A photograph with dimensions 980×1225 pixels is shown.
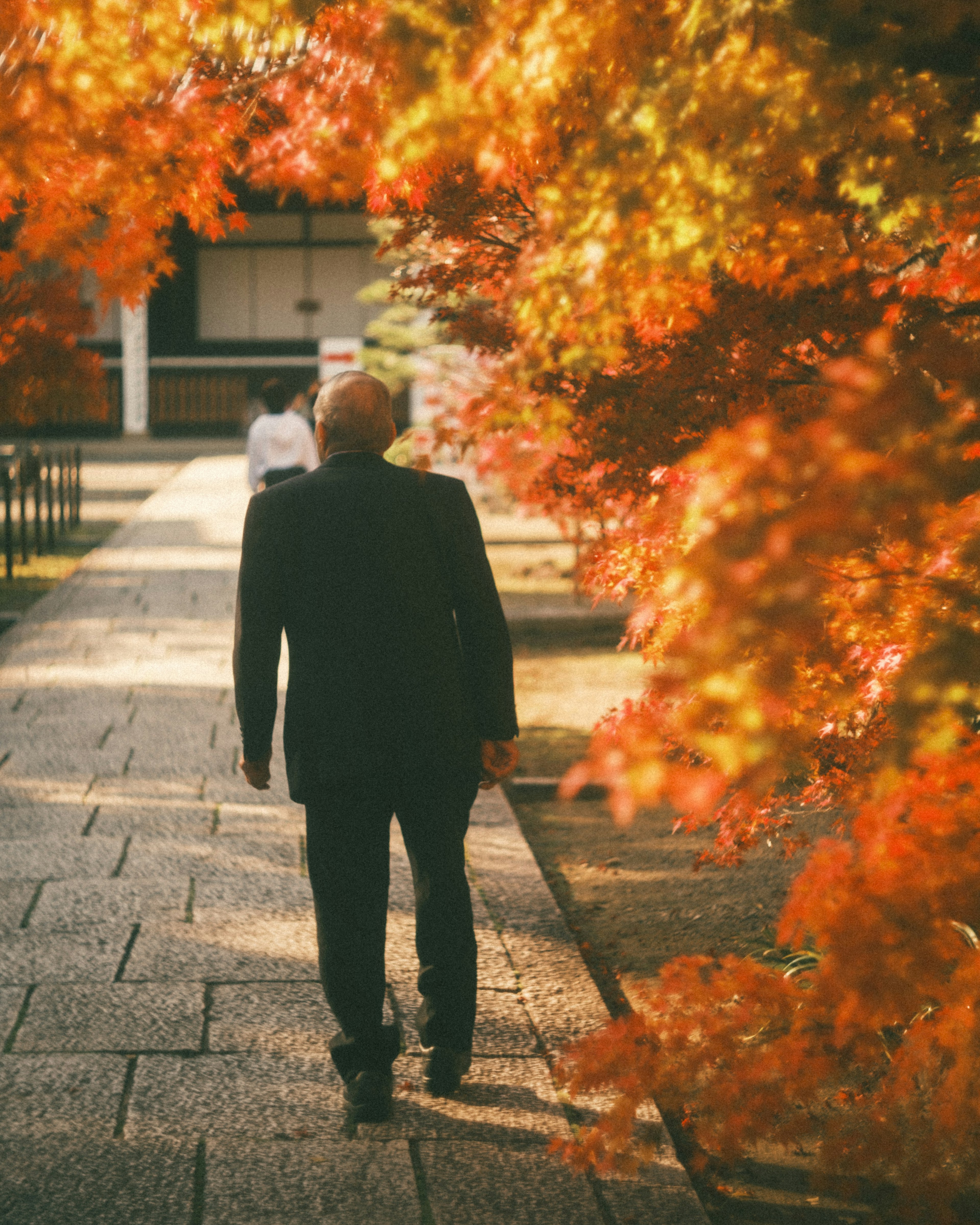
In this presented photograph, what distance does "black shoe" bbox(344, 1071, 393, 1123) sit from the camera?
291cm

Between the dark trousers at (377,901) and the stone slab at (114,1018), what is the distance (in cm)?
60

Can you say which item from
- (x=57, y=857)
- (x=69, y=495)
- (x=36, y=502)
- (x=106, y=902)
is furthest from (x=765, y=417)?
(x=69, y=495)

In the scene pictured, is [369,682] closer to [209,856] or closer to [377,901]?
[377,901]

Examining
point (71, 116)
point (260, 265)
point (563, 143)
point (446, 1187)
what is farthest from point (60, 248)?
point (260, 265)

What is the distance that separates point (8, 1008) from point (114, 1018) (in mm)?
→ 297

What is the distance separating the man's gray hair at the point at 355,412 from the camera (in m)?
2.90

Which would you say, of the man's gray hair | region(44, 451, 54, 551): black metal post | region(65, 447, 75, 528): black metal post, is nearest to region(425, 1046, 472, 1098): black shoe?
the man's gray hair

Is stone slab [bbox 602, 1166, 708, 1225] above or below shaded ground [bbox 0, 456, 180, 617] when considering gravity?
above

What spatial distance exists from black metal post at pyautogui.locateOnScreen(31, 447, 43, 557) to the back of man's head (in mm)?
4147

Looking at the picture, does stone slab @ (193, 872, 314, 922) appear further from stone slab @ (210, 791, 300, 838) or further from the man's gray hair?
the man's gray hair

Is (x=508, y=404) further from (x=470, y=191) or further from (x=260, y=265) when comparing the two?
(x=260, y=265)

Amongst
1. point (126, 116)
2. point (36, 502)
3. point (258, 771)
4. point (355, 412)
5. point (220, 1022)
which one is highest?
point (126, 116)

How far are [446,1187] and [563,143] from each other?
247cm

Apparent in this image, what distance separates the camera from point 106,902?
422 centimetres
